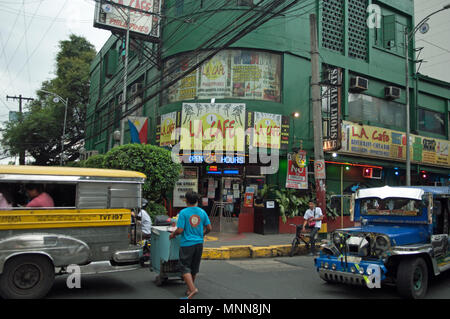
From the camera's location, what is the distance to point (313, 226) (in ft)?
36.4

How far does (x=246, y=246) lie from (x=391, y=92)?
45.2ft

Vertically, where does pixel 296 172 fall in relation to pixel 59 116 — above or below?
below

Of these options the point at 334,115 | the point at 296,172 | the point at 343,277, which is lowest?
the point at 343,277

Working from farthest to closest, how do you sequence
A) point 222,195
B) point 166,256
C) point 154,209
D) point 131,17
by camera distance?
point 131,17 → point 222,195 → point 154,209 → point 166,256

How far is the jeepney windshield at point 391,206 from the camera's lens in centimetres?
715

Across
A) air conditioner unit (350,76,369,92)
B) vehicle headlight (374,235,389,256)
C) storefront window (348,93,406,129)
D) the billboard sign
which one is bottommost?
vehicle headlight (374,235,389,256)

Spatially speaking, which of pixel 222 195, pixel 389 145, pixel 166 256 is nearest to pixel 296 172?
pixel 222 195

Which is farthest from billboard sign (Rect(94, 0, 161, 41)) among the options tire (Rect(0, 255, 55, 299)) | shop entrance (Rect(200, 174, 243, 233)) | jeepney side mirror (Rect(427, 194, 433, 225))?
jeepney side mirror (Rect(427, 194, 433, 225))

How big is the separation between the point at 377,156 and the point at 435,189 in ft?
37.8

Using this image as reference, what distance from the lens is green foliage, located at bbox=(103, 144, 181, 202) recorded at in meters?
12.4

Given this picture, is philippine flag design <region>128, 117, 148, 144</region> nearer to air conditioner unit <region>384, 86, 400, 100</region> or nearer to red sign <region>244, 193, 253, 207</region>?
red sign <region>244, 193, 253, 207</region>

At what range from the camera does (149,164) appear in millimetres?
12422

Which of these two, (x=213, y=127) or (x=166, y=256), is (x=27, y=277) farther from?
(x=213, y=127)

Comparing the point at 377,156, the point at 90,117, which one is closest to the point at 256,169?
the point at 377,156
